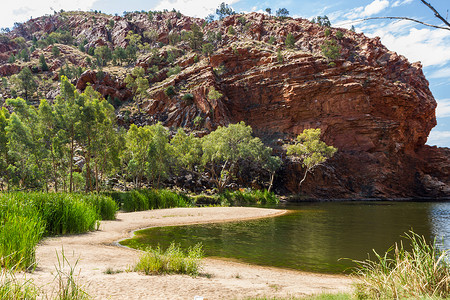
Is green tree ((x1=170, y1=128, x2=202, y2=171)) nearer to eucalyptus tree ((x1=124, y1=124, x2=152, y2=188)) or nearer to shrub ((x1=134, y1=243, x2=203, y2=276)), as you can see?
eucalyptus tree ((x1=124, y1=124, x2=152, y2=188))

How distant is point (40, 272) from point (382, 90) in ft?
260

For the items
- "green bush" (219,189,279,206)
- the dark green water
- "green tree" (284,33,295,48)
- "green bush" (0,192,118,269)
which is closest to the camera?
"green bush" (0,192,118,269)

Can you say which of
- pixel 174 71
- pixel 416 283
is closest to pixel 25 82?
pixel 174 71

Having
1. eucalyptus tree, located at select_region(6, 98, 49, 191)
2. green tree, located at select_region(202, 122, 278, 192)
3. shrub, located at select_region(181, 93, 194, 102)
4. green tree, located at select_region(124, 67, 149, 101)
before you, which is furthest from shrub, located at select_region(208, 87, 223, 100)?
eucalyptus tree, located at select_region(6, 98, 49, 191)

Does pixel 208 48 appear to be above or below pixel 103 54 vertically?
below

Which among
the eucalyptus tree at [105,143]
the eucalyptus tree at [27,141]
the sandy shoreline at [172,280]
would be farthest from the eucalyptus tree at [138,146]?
the sandy shoreline at [172,280]

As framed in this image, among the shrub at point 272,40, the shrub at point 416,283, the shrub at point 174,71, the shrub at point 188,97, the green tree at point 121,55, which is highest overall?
the shrub at point 272,40

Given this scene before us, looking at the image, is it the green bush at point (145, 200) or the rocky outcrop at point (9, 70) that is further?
the rocky outcrop at point (9, 70)

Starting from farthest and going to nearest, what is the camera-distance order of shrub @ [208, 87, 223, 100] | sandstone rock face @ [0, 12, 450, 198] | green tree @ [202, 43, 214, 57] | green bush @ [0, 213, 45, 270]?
1. green tree @ [202, 43, 214, 57]
2. shrub @ [208, 87, 223, 100]
3. sandstone rock face @ [0, 12, 450, 198]
4. green bush @ [0, 213, 45, 270]

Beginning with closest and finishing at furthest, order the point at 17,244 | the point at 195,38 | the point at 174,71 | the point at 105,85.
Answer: the point at 17,244, the point at 105,85, the point at 174,71, the point at 195,38

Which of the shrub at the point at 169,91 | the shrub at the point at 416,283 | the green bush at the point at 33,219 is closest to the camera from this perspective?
the shrub at the point at 416,283

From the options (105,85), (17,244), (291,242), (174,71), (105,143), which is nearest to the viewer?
(17,244)

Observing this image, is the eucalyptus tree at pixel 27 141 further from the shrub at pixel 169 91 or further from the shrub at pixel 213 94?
the shrub at pixel 213 94

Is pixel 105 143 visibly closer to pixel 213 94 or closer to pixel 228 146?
pixel 228 146
